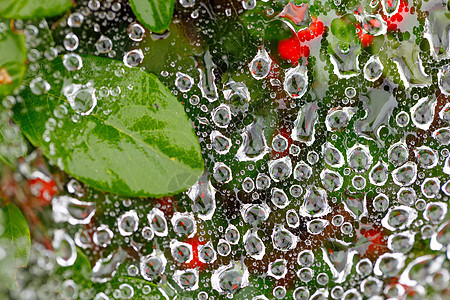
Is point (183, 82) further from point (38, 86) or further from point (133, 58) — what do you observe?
point (38, 86)

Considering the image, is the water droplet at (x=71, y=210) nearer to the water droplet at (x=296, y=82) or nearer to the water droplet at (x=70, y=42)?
the water droplet at (x=70, y=42)

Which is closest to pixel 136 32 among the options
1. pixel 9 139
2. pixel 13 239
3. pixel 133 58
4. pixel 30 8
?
pixel 133 58

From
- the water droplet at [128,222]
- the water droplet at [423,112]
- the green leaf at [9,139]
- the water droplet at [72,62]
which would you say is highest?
the water droplet at [72,62]

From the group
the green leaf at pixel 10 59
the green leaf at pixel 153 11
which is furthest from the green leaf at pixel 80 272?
the green leaf at pixel 153 11

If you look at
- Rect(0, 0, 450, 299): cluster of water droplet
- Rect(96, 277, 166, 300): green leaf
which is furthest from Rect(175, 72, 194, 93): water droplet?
Rect(96, 277, 166, 300): green leaf

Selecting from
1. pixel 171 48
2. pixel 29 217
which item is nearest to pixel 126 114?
pixel 171 48

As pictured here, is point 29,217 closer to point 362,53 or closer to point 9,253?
point 9,253
